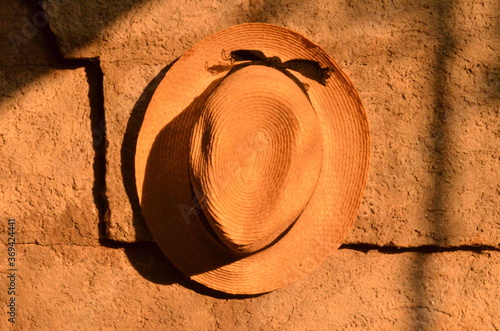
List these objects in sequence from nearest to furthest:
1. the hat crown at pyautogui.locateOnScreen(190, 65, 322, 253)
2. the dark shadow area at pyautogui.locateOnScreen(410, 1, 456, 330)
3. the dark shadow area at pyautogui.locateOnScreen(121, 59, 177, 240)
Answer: the hat crown at pyautogui.locateOnScreen(190, 65, 322, 253) < the dark shadow area at pyautogui.locateOnScreen(121, 59, 177, 240) < the dark shadow area at pyautogui.locateOnScreen(410, 1, 456, 330)

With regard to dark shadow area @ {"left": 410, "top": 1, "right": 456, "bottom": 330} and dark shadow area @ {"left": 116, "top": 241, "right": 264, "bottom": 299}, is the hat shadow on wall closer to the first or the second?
dark shadow area @ {"left": 116, "top": 241, "right": 264, "bottom": 299}

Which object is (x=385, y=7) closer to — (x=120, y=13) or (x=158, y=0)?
(x=158, y=0)

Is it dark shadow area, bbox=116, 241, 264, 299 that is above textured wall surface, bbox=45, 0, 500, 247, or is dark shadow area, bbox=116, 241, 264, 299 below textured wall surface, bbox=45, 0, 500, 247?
below

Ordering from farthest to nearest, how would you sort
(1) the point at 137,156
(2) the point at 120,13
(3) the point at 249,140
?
1. (2) the point at 120,13
2. (1) the point at 137,156
3. (3) the point at 249,140

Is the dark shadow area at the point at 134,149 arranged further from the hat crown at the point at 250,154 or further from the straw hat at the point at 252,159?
the hat crown at the point at 250,154

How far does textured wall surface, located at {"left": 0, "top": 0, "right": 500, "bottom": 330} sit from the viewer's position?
2807 mm

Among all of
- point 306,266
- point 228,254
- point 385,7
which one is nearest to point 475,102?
point 385,7

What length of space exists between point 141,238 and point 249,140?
2.77ft

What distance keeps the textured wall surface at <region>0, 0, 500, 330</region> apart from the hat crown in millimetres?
595

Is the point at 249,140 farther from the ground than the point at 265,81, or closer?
closer

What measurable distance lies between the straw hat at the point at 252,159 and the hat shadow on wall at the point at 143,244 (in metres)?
0.15

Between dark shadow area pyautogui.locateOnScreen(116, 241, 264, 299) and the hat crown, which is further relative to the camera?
dark shadow area pyautogui.locateOnScreen(116, 241, 264, 299)

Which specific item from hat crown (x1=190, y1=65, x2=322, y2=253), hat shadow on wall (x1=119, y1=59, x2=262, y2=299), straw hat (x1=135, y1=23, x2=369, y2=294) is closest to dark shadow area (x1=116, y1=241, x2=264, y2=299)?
hat shadow on wall (x1=119, y1=59, x2=262, y2=299)

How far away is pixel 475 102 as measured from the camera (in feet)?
9.59
